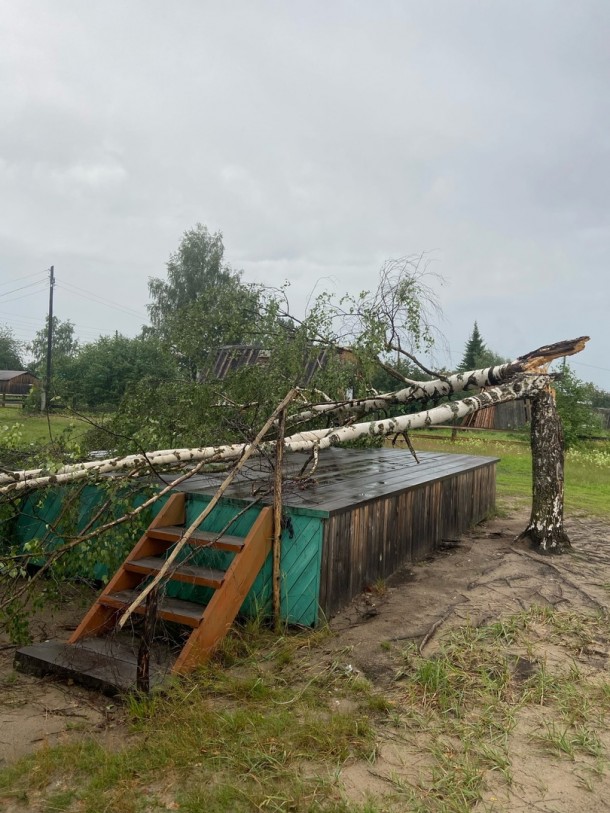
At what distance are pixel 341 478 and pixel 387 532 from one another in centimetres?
92

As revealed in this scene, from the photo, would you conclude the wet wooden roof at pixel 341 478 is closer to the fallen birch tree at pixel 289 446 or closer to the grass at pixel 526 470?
the fallen birch tree at pixel 289 446

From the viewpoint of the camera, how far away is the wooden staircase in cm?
374

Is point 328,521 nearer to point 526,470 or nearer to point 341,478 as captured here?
point 341,478

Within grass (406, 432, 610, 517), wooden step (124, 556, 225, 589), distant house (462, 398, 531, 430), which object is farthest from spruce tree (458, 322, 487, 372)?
wooden step (124, 556, 225, 589)

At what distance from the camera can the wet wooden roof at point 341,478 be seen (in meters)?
5.04

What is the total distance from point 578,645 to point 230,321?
17.1ft

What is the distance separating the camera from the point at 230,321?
7656 mm

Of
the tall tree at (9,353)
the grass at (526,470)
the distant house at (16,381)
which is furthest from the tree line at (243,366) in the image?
the tall tree at (9,353)

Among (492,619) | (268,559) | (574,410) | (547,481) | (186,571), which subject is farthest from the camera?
(574,410)

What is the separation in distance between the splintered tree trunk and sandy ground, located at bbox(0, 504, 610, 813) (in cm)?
21

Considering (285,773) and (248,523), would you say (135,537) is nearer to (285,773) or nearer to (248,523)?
(248,523)

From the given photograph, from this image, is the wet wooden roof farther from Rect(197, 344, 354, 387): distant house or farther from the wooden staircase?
Rect(197, 344, 354, 387): distant house

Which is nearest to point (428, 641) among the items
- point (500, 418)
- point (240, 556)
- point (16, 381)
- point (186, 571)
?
point (240, 556)

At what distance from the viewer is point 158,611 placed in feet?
12.8
